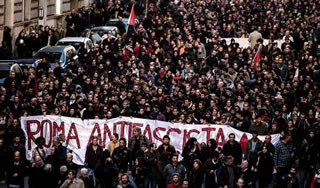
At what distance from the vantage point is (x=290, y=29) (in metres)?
38.0

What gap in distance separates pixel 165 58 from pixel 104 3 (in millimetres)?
14431

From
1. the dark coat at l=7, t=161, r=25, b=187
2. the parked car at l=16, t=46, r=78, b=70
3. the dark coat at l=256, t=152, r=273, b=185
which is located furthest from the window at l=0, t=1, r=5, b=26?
the dark coat at l=7, t=161, r=25, b=187

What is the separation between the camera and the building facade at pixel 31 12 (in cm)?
3966

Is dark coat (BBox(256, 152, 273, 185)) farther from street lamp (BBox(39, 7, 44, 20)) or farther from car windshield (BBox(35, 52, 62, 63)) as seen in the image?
street lamp (BBox(39, 7, 44, 20))

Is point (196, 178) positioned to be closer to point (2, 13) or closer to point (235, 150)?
point (235, 150)

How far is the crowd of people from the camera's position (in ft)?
68.0

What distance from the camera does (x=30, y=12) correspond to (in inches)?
1651

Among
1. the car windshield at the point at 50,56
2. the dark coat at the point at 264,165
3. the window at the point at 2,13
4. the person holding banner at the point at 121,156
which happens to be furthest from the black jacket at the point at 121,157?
the window at the point at 2,13

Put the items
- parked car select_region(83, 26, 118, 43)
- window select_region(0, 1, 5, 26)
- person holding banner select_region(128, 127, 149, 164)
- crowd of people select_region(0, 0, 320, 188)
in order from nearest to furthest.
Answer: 1. crowd of people select_region(0, 0, 320, 188)
2. person holding banner select_region(128, 127, 149, 164)
3. parked car select_region(83, 26, 118, 43)
4. window select_region(0, 1, 5, 26)

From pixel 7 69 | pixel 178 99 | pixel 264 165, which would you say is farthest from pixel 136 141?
pixel 7 69

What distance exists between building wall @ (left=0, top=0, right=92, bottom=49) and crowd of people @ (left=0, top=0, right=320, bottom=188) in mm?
1177

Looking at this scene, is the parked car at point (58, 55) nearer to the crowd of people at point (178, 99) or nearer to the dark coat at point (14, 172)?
the crowd of people at point (178, 99)

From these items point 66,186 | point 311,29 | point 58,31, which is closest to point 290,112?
point 66,186

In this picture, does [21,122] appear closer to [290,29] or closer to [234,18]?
[290,29]
